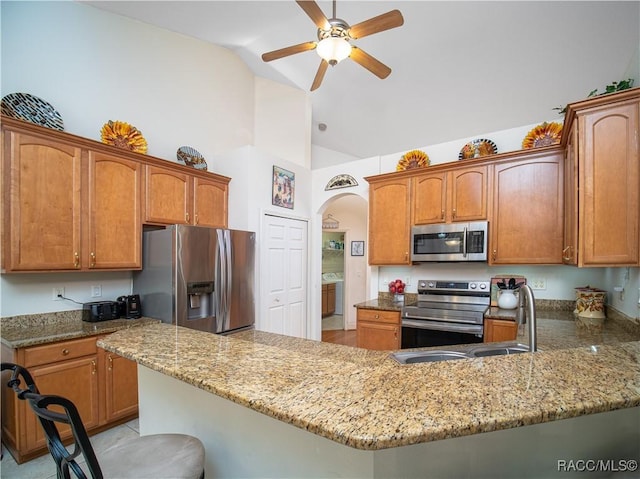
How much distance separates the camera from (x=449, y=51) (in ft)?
10.8

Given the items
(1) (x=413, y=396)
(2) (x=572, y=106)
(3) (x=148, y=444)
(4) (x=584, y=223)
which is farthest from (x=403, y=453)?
(2) (x=572, y=106)

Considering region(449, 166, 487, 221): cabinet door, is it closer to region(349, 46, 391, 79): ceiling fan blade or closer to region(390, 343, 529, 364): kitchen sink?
region(349, 46, 391, 79): ceiling fan blade

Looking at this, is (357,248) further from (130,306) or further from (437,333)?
(130,306)

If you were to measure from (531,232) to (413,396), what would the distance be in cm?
277

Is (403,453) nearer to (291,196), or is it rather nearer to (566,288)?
(566,288)

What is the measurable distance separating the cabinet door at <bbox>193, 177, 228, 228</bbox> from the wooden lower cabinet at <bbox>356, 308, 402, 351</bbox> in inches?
75.3

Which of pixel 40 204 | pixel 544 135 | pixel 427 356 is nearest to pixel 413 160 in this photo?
pixel 544 135

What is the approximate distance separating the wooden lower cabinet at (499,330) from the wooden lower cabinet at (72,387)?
301 cm

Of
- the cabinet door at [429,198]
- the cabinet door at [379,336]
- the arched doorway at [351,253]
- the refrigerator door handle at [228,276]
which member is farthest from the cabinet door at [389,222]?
the arched doorway at [351,253]

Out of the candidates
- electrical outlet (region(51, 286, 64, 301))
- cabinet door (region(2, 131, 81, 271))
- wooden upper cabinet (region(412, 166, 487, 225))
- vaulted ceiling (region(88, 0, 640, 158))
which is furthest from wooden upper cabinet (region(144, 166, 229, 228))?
wooden upper cabinet (region(412, 166, 487, 225))

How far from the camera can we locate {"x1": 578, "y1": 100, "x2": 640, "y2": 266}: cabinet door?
162 cm

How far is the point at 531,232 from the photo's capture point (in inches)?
108

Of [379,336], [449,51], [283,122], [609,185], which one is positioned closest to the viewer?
[609,185]

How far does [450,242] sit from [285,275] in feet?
6.61
